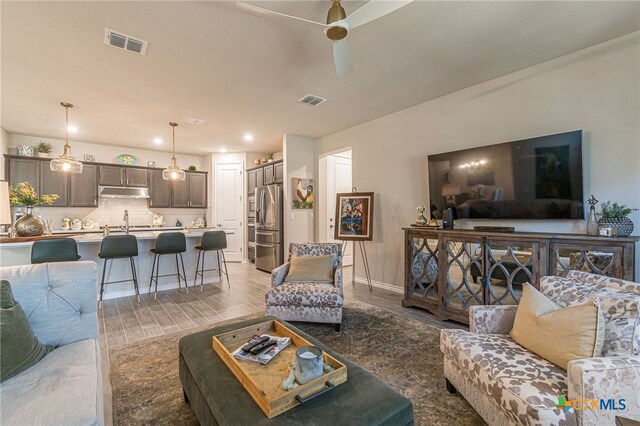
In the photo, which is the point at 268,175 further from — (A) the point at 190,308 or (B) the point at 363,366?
(B) the point at 363,366

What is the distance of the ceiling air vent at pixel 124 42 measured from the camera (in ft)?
7.89

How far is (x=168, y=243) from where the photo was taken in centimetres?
420

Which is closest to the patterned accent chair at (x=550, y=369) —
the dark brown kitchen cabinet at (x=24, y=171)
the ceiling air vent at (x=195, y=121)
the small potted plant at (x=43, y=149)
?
the ceiling air vent at (x=195, y=121)

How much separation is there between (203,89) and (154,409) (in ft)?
10.8

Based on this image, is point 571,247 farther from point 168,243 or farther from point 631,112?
point 168,243

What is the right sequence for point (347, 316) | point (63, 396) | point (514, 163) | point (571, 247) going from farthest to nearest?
1. point (347, 316)
2. point (514, 163)
3. point (571, 247)
4. point (63, 396)

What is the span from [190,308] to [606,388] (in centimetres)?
391

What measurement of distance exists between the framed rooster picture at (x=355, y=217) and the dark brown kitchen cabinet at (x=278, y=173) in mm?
1550

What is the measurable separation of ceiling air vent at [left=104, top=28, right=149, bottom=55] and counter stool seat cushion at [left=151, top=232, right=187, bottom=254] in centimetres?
250

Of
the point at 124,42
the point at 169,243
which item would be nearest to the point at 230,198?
the point at 169,243

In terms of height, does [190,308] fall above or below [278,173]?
below

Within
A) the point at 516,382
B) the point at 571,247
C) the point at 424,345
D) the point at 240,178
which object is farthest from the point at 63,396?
the point at 240,178

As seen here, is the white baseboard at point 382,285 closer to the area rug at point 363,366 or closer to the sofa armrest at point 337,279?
the area rug at point 363,366

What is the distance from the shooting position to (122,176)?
635 cm
